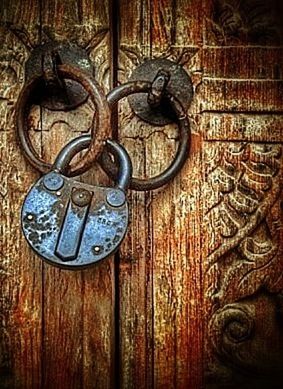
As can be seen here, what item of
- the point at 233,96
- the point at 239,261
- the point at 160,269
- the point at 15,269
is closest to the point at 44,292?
the point at 15,269

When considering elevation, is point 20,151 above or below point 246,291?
above

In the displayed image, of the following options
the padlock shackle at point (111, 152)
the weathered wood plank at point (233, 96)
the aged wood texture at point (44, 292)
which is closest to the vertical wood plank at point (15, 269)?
the aged wood texture at point (44, 292)

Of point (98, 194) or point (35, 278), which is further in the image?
point (35, 278)

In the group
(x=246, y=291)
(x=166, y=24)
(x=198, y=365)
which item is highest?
(x=166, y=24)

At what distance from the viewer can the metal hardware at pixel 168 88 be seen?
1145 millimetres

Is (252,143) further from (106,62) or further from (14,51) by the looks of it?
(14,51)

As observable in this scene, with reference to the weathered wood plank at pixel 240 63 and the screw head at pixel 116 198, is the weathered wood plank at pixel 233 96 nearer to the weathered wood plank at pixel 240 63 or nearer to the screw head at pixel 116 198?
the weathered wood plank at pixel 240 63

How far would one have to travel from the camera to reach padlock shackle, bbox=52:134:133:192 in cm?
103

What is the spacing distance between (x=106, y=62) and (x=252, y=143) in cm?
23

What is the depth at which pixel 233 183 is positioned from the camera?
1157 millimetres

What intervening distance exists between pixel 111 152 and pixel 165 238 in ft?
0.55

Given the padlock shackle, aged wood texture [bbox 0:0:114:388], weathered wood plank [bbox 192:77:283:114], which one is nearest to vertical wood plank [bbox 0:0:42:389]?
aged wood texture [bbox 0:0:114:388]

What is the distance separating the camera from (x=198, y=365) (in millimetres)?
1152

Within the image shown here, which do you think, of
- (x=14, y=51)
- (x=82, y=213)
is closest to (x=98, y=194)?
(x=82, y=213)
